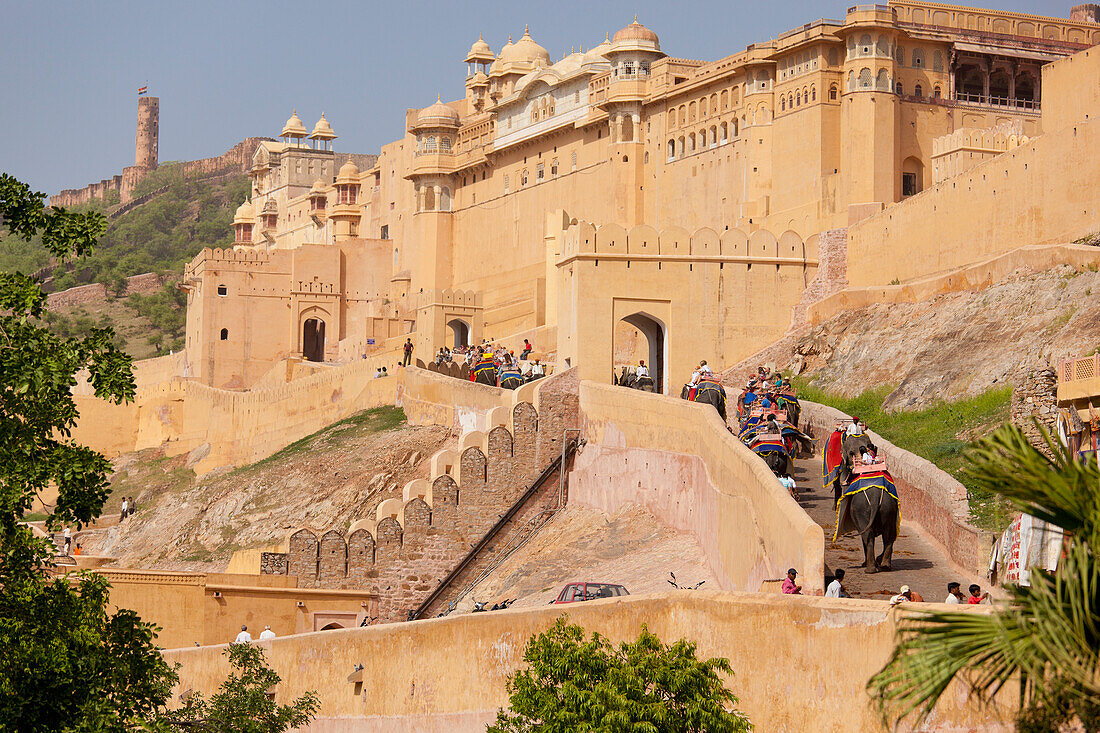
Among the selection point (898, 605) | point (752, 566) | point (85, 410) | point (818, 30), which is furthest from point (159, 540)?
point (898, 605)

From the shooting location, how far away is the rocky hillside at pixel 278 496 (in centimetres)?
3888

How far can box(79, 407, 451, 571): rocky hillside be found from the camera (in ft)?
128

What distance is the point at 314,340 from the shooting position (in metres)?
65.1

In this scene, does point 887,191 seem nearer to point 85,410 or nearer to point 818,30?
point 818,30

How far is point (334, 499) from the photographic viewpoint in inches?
1550

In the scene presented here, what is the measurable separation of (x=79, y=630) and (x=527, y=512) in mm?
16609

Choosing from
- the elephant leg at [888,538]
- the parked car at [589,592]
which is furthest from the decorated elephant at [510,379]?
the elephant leg at [888,538]

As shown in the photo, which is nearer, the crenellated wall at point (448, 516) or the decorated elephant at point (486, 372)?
the crenellated wall at point (448, 516)

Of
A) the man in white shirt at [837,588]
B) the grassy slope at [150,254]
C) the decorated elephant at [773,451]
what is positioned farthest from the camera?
the grassy slope at [150,254]

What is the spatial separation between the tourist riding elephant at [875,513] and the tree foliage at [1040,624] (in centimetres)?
894

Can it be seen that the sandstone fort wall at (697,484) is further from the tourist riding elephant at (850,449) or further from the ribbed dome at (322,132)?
the ribbed dome at (322,132)

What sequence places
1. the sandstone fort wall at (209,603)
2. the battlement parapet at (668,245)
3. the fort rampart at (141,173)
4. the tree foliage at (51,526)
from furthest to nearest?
the fort rampart at (141,173), the battlement parapet at (668,245), the sandstone fort wall at (209,603), the tree foliage at (51,526)

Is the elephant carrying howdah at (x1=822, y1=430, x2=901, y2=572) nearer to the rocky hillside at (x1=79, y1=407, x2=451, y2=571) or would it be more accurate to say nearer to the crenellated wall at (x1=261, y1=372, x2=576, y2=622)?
the crenellated wall at (x1=261, y1=372, x2=576, y2=622)

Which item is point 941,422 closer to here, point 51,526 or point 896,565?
point 896,565
